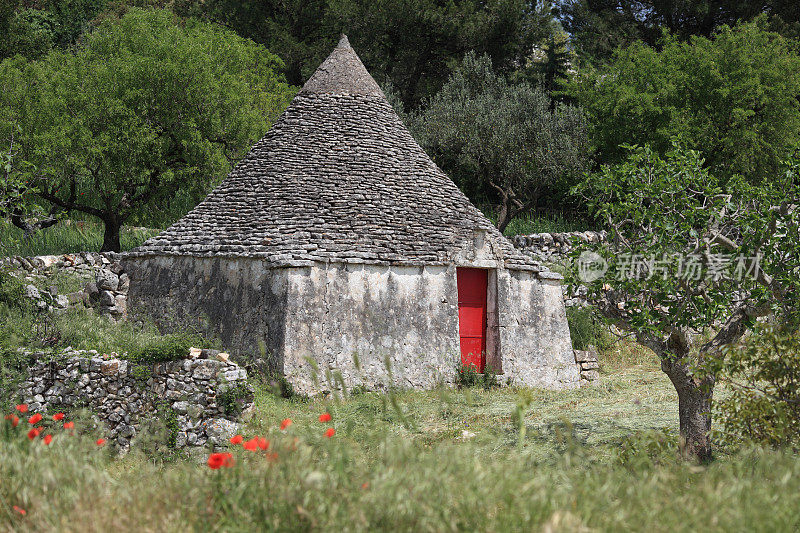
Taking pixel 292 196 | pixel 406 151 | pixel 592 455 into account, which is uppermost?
pixel 406 151

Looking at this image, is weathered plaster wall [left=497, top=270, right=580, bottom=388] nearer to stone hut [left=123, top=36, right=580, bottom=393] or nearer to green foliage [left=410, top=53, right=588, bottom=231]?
stone hut [left=123, top=36, right=580, bottom=393]

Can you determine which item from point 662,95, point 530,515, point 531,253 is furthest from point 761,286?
point 662,95

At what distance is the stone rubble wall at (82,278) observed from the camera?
593 inches

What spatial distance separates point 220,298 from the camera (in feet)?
44.0

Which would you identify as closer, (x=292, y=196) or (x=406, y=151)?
(x=292, y=196)

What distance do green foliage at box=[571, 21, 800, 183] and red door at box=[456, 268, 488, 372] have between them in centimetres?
1208

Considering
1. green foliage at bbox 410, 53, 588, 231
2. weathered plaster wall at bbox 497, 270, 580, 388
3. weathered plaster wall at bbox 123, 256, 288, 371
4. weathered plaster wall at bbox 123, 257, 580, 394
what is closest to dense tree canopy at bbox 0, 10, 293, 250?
weathered plaster wall at bbox 123, 256, 288, 371

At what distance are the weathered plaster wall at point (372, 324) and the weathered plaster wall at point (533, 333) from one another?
110 cm

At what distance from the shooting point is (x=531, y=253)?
803 inches

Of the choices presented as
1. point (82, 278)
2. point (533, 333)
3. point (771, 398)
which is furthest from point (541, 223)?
point (771, 398)

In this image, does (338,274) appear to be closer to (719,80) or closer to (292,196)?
(292,196)

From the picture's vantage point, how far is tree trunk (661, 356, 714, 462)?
29.1ft

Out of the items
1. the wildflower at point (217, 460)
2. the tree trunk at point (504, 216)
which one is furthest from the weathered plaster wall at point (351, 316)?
the tree trunk at point (504, 216)

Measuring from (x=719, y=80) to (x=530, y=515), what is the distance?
24.2 metres
